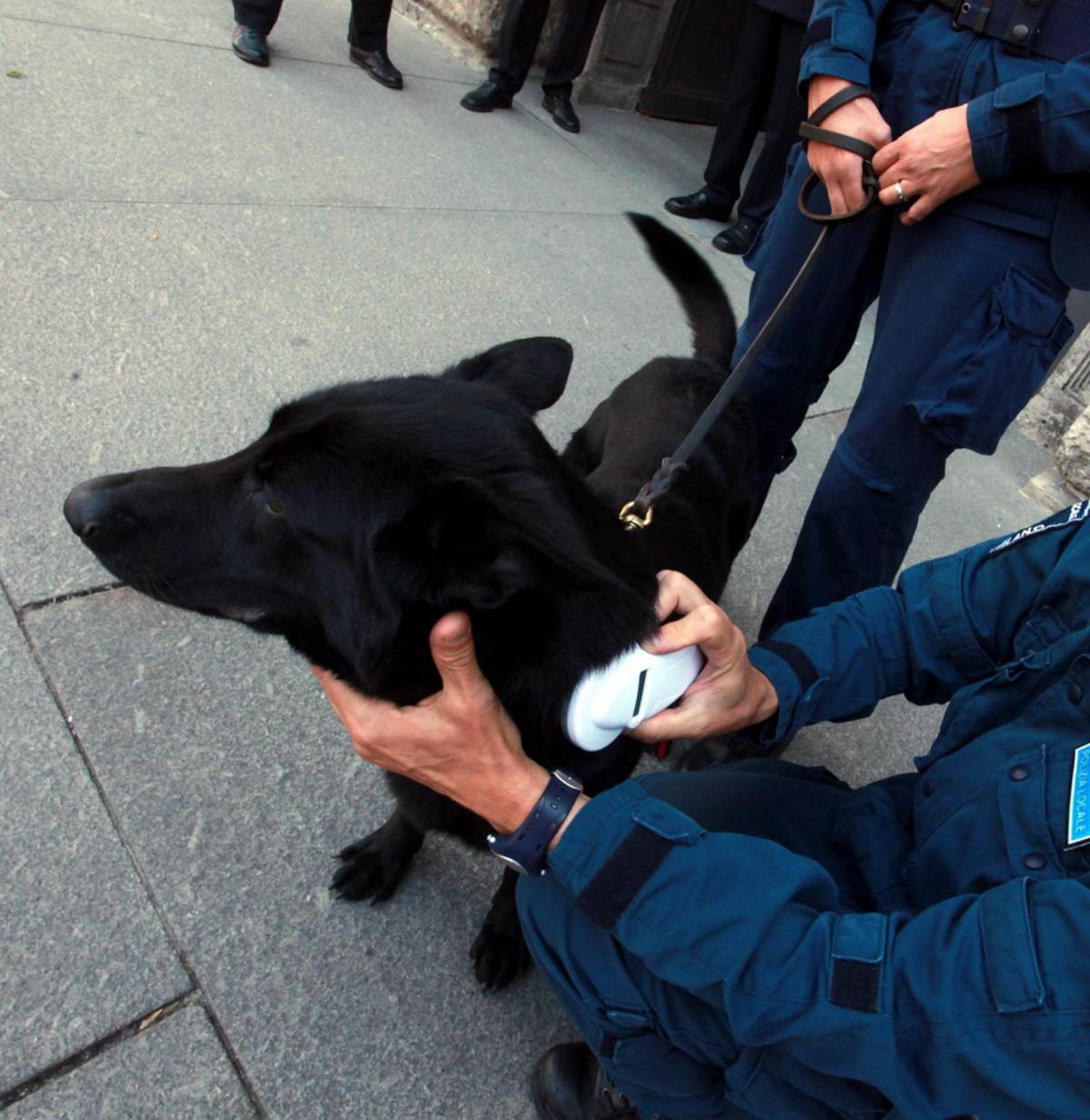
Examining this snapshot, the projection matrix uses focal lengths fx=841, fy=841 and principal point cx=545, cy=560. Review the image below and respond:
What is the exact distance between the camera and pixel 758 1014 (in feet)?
3.43

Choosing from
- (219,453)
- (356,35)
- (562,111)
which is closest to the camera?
(219,453)

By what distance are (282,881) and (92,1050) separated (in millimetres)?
416

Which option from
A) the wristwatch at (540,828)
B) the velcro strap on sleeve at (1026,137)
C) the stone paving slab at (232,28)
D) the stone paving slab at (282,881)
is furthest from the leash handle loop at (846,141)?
the stone paving slab at (232,28)

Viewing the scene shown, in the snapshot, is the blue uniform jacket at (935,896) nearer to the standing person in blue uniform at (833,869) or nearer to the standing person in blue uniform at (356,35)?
the standing person in blue uniform at (833,869)

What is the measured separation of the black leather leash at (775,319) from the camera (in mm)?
1555

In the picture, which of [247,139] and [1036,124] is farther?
[247,139]

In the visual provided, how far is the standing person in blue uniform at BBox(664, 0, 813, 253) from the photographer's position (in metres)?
4.40

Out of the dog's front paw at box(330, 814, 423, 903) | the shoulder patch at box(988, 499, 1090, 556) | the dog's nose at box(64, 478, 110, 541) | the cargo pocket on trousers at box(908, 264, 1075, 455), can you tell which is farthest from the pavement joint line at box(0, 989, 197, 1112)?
the cargo pocket on trousers at box(908, 264, 1075, 455)

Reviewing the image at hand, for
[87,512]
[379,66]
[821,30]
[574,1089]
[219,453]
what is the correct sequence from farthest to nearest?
[379,66] → [219,453] → [821,30] → [574,1089] → [87,512]

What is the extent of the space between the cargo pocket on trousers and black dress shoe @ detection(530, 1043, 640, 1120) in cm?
146

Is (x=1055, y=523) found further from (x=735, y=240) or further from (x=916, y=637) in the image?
(x=735, y=240)

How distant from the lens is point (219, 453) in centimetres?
252

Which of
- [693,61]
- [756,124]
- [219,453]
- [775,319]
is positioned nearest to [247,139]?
[219,453]

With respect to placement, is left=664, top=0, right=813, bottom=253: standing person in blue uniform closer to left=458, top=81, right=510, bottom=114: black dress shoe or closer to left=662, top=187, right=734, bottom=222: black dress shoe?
left=662, top=187, right=734, bottom=222: black dress shoe
